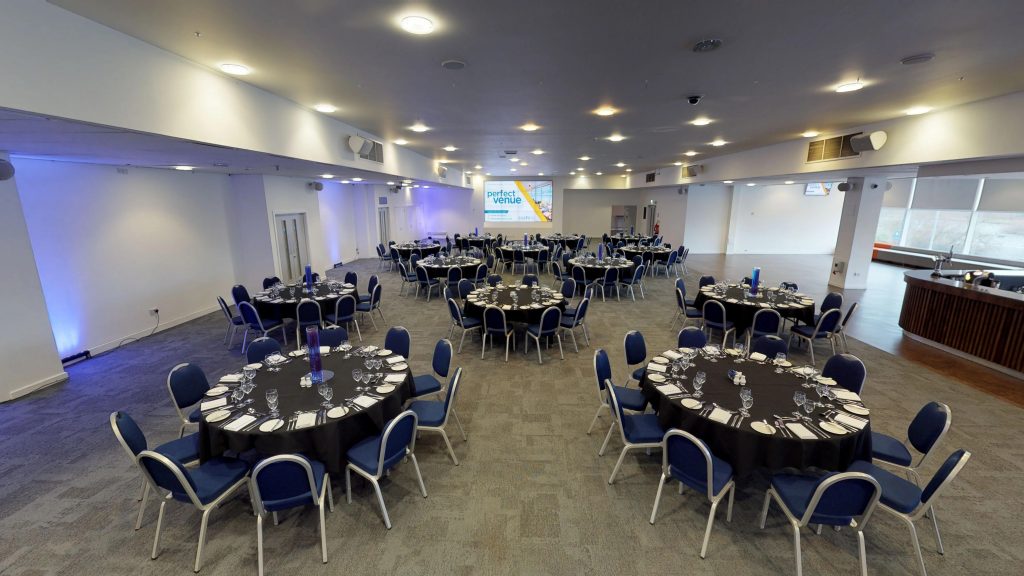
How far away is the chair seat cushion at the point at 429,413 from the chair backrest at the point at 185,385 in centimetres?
220

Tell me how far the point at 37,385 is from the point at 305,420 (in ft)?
19.3

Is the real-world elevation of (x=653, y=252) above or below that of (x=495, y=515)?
above

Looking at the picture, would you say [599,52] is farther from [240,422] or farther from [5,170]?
[5,170]

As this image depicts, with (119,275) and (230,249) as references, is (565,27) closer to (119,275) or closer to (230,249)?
(119,275)

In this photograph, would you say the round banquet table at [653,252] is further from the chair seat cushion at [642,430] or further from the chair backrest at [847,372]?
the chair seat cushion at [642,430]

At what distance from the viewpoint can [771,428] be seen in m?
3.40

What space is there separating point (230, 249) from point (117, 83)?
8.67m

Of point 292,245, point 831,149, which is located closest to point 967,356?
point 831,149

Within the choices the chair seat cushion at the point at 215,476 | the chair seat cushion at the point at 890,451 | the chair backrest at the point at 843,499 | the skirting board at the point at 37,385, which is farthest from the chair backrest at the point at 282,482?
the skirting board at the point at 37,385

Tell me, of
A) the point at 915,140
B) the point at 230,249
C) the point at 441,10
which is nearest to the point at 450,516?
the point at 441,10

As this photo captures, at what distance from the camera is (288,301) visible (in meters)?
7.62

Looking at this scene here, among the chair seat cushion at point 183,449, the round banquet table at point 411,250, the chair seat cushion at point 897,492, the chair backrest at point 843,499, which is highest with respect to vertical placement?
the round banquet table at point 411,250

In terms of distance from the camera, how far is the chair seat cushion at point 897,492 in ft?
9.98

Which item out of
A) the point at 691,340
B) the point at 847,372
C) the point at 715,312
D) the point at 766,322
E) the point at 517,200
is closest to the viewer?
the point at 847,372
